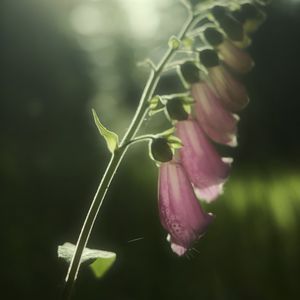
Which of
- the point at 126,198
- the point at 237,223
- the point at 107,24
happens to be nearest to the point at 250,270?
the point at 237,223

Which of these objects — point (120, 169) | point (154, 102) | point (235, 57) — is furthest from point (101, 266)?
point (120, 169)

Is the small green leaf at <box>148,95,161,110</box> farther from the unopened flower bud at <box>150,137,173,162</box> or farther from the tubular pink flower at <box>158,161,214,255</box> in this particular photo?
the tubular pink flower at <box>158,161,214,255</box>

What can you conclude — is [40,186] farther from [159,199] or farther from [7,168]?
[159,199]

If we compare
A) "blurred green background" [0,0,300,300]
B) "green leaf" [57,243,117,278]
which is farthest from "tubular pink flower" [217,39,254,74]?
"green leaf" [57,243,117,278]

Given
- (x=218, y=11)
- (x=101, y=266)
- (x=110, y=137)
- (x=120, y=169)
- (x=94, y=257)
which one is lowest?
(x=120, y=169)

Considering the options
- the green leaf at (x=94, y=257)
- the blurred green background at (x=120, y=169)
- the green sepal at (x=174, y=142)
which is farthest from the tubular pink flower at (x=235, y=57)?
the green leaf at (x=94, y=257)

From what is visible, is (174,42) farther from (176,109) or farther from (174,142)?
(174,142)
